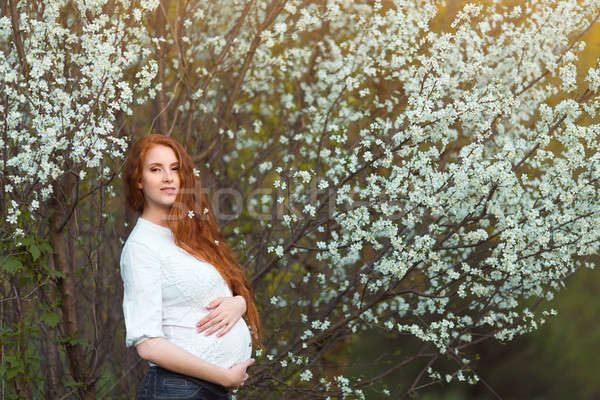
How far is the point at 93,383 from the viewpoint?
4242mm

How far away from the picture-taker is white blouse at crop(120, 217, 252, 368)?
2426 millimetres

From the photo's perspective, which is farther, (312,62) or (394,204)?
(312,62)

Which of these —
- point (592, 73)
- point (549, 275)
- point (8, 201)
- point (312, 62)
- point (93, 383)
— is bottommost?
point (93, 383)

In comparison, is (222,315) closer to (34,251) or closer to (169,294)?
(169,294)

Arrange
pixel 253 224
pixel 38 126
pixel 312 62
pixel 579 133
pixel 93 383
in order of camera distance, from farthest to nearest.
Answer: pixel 312 62
pixel 253 224
pixel 93 383
pixel 579 133
pixel 38 126

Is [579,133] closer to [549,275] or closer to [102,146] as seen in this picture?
[549,275]

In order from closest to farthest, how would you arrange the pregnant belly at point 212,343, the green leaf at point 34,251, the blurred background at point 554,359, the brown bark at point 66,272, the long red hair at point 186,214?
1. the pregnant belly at point 212,343
2. the long red hair at point 186,214
3. the green leaf at point 34,251
4. the brown bark at point 66,272
5. the blurred background at point 554,359

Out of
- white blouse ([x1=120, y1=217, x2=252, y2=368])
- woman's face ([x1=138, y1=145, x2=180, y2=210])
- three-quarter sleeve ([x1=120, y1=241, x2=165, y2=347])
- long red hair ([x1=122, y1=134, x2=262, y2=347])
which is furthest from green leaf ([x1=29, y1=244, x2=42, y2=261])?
three-quarter sleeve ([x1=120, y1=241, x2=165, y2=347])

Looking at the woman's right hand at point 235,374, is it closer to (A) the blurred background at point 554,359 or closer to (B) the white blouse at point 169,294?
(B) the white blouse at point 169,294

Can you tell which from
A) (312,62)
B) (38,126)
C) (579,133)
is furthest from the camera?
(312,62)

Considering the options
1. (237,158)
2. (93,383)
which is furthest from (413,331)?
(237,158)

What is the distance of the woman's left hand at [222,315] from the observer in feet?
8.50

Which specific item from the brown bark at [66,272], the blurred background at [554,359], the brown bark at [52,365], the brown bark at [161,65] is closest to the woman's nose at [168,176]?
the brown bark at [66,272]

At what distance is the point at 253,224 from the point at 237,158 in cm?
92
